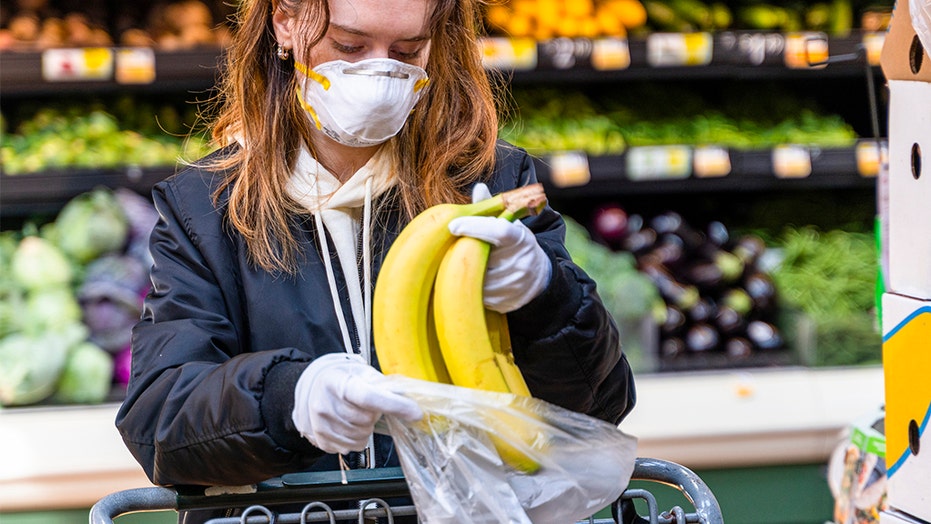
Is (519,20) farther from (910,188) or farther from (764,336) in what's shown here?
(910,188)

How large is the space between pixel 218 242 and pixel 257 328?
0.13m

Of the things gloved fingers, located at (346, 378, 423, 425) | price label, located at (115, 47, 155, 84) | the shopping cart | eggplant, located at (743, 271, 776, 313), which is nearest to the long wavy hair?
the shopping cart

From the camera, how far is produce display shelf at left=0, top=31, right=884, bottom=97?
346 centimetres

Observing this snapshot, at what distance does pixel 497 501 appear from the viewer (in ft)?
3.65

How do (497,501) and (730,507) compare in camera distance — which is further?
(730,507)

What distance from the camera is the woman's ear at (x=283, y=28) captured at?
60.1 inches

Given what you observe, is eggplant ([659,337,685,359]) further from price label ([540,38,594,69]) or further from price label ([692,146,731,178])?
price label ([540,38,594,69])

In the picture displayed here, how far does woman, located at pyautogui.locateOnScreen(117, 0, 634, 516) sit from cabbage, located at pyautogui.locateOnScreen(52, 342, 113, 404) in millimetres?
1827

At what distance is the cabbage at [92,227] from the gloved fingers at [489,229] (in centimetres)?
267

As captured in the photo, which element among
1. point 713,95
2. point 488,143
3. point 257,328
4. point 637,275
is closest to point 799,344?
point 637,275

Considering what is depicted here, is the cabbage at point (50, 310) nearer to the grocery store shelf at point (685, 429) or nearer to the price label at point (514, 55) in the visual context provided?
the grocery store shelf at point (685, 429)

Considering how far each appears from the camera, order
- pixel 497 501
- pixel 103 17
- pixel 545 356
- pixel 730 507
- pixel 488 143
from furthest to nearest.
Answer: pixel 103 17 < pixel 730 507 < pixel 488 143 < pixel 545 356 < pixel 497 501

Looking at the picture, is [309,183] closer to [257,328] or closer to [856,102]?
[257,328]

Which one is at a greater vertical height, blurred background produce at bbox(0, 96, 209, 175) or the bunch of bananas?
blurred background produce at bbox(0, 96, 209, 175)
